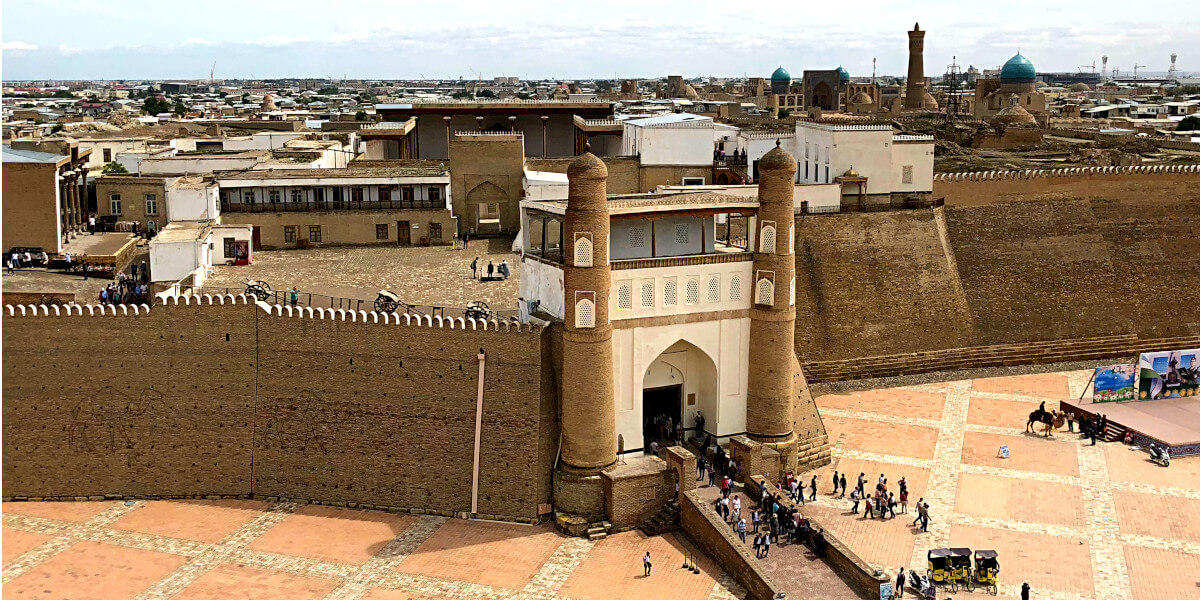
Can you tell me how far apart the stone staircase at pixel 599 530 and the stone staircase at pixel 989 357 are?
40.2 feet

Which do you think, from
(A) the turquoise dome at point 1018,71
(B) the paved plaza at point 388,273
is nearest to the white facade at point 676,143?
(B) the paved plaza at point 388,273

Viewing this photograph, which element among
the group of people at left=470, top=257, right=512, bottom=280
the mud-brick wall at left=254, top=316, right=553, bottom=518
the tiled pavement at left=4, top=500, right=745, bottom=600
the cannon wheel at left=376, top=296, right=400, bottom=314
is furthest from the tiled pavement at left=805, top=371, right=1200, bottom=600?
the cannon wheel at left=376, top=296, right=400, bottom=314

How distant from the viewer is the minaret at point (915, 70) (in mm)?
93312

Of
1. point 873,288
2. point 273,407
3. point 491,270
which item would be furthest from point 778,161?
point 273,407

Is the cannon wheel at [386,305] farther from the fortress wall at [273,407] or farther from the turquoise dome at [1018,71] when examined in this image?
the turquoise dome at [1018,71]

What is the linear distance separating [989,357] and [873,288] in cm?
449

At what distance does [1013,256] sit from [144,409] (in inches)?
1109

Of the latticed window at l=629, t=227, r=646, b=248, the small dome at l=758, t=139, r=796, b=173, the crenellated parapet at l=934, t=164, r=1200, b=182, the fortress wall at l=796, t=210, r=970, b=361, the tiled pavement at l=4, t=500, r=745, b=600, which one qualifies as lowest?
the tiled pavement at l=4, t=500, r=745, b=600

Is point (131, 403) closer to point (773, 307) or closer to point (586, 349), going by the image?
point (586, 349)

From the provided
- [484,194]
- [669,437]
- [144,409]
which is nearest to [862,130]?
[484,194]

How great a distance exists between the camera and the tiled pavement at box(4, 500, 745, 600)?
22.3 meters

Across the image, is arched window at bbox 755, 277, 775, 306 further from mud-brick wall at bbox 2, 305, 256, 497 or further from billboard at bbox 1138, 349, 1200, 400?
billboard at bbox 1138, 349, 1200, 400

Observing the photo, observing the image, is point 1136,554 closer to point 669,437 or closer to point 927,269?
point 669,437

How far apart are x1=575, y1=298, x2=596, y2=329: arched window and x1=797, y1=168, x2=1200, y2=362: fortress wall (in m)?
12.3
